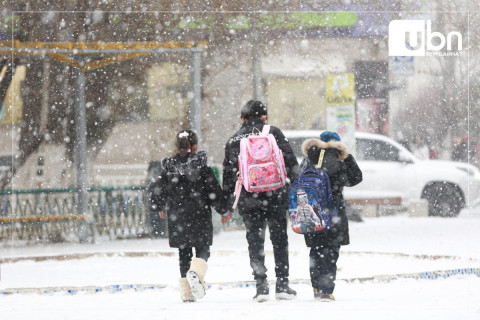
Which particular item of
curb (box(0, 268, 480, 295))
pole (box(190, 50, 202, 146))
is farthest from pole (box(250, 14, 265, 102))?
curb (box(0, 268, 480, 295))

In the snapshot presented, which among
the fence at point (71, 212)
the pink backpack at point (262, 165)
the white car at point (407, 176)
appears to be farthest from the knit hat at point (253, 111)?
the white car at point (407, 176)

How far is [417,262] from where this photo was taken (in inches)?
406

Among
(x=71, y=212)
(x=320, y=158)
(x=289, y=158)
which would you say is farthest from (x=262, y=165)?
(x=71, y=212)

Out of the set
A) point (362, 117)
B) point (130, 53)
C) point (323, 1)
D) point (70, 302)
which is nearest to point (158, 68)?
point (130, 53)

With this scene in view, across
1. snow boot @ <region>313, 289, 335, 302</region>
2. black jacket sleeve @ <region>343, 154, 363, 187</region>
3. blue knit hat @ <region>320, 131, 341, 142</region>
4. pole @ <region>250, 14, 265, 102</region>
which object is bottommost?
snow boot @ <region>313, 289, 335, 302</region>

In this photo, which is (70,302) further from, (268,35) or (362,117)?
(362,117)

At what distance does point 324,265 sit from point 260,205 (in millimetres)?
641

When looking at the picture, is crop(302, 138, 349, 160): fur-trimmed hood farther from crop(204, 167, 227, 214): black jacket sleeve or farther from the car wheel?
the car wheel

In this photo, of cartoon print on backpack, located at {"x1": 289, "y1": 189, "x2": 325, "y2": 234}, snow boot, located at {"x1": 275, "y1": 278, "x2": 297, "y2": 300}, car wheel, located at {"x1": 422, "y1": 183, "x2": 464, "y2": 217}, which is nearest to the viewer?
cartoon print on backpack, located at {"x1": 289, "y1": 189, "x2": 325, "y2": 234}

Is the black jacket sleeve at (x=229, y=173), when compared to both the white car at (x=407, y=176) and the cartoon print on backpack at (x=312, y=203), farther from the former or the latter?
the white car at (x=407, y=176)

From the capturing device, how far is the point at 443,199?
56.2 ft

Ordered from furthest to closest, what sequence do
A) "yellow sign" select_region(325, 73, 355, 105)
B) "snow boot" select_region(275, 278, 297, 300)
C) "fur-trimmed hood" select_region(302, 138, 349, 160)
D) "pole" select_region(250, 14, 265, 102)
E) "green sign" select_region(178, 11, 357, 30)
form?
"pole" select_region(250, 14, 265, 102) → "green sign" select_region(178, 11, 357, 30) → "yellow sign" select_region(325, 73, 355, 105) → "snow boot" select_region(275, 278, 297, 300) → "fur-trimmed hood" select_region(302, 138, 349, 160)

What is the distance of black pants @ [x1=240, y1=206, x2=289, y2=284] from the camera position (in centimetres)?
712

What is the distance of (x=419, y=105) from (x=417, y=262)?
24.7ft
